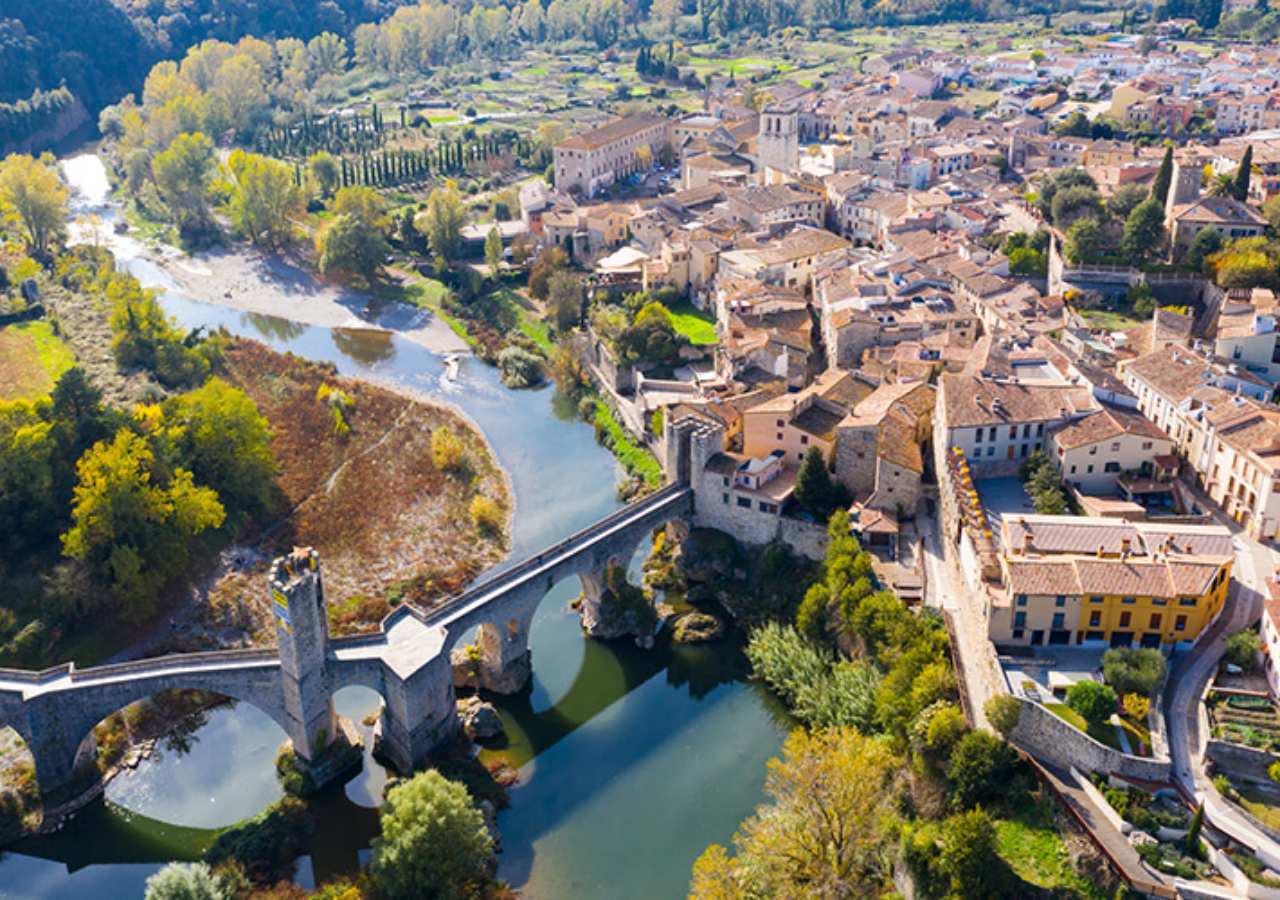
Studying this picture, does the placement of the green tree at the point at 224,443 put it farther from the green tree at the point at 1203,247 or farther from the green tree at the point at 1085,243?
the green tree at the point at 1203,247

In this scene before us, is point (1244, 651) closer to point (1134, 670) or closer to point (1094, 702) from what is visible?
point (1134, 670)

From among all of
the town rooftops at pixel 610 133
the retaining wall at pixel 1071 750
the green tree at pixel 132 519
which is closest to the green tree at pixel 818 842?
the retaining wall at pixel 1071 750

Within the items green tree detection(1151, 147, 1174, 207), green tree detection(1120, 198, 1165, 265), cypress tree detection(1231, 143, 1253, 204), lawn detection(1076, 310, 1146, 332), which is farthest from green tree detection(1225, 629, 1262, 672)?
cypress tree detection(1231, 143, 1253, 204)

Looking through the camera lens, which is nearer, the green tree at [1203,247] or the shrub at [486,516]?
the shrub at [486,516]

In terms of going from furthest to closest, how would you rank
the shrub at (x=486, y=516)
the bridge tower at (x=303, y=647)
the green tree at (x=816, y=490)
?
the shrub at (x=486, y=516), the green tree at (x=816, y=490), the bridge tower at (x=303, y=647)

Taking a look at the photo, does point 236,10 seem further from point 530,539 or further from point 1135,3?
point 530,539

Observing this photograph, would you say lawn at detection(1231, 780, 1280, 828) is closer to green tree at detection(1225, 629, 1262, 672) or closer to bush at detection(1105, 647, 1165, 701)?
bush at detection(1105, 647, 1165, 701)

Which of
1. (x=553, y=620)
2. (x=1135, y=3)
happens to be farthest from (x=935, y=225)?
(x=1135, y=3)
